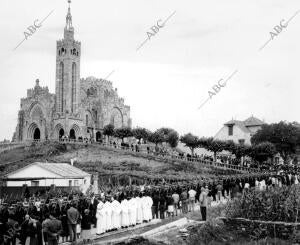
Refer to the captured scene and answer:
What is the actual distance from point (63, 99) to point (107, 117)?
31.2 ft

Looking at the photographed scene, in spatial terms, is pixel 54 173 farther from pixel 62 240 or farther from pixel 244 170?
pixel 244 170

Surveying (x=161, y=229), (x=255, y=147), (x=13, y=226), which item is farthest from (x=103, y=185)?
(x=13, y=226)

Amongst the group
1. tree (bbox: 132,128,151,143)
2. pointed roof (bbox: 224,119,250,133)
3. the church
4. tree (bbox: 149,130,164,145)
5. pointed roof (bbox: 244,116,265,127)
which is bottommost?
tree (bbox: 149,130,164,145)

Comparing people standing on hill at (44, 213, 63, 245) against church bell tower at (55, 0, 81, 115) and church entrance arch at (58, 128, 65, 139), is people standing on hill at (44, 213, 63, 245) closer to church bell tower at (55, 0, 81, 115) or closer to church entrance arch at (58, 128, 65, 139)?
church entrance arch at (58, 128, 65, 139)

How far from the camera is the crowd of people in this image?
16.5 metres

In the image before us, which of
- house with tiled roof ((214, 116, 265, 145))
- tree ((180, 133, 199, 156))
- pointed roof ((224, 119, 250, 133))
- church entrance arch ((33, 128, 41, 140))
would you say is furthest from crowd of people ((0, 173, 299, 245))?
church entrance arch ((33, 128, 41, 140))

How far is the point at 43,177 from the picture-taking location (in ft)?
113

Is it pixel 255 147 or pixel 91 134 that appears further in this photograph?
pixel 91 134

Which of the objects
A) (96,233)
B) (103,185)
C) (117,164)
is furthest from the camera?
(117,164)

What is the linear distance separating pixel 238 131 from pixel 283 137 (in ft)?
36.6

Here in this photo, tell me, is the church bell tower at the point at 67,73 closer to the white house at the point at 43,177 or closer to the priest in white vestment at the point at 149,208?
the white house at the point at 43,177

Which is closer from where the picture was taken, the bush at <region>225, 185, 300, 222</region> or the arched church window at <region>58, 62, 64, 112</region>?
the bush at <region>225, 185, 300, 222</region>

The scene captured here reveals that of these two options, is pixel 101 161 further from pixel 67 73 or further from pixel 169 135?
pixel 67 73

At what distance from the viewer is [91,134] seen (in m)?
88.9
